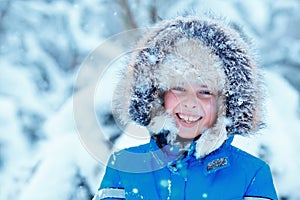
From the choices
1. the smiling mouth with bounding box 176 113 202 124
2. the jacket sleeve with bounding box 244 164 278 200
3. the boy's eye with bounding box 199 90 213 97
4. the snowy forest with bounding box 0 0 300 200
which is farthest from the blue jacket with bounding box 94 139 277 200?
the snowy forest with bounding box 0 0 300 200

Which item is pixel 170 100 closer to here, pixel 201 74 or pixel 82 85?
pixel 201 74

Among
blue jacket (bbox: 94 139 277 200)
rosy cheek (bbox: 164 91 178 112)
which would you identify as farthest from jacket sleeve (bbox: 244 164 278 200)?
rosy cheek (bbox: 164 91 178 112)

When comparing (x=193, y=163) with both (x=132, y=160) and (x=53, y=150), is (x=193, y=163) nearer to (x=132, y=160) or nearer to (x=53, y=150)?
(x=132, y=160)

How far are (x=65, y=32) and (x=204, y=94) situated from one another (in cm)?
361

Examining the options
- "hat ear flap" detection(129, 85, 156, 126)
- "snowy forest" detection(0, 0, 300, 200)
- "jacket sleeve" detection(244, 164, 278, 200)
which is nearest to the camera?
"jacket sleeve" detection(244, 164, 278, 200)

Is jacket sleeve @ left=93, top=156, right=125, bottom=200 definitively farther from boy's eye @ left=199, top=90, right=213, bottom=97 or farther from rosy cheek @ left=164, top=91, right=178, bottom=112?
boy's eye @ left=199, top=90, right=213, bottom=97

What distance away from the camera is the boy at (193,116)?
223cm

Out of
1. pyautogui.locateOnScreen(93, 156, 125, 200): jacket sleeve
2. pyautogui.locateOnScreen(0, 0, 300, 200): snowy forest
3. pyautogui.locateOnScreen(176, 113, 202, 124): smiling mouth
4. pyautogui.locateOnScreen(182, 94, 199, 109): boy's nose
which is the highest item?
pyautogui.locateOnScreen(0, 0, 300, 200): snowy forest

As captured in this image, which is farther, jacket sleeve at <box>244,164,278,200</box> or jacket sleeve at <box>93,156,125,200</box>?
jacket sleeve at <box>93,156,125,200</box>

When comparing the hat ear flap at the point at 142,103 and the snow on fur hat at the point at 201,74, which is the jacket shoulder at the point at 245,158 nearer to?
the snow on fur hat at the point at 201,74

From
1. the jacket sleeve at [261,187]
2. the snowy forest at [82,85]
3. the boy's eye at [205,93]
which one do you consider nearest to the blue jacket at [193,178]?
the jacket sleeve at [261,187]

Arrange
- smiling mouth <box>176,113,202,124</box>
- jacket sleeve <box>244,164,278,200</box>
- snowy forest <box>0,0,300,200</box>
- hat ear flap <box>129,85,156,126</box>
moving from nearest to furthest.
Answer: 1. jacket sleeve <box>244,164,278,200</box>
2. smiling mouth <box>176,113,202,124</box>
3. hat ear flap <box>129,85,156,126</box>
4. snowy forest <box>0,0,300,200</box>

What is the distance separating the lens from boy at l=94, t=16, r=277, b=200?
2230mm

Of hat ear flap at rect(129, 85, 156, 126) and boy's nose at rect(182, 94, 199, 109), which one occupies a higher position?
hat ear flap at rect(129, 85, 156, 126)
